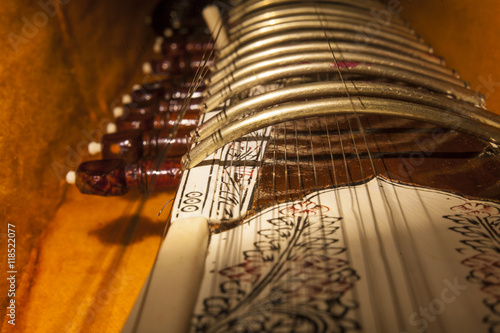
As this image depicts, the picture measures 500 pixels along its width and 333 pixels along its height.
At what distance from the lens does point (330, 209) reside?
1.21m

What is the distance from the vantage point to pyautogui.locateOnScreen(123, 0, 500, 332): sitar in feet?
2.78

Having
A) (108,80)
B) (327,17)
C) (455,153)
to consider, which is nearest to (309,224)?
(455,153)

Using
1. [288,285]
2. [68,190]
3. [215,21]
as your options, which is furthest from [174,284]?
[68,190]

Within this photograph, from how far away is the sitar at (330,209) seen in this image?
85cm

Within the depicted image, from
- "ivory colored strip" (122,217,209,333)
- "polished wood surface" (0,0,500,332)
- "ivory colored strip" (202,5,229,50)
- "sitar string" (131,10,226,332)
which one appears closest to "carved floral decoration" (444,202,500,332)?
"ivory colored strip" (122,217,209,333)

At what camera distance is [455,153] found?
149cm

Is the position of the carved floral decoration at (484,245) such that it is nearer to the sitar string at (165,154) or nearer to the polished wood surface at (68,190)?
the sitar string at (165,154)

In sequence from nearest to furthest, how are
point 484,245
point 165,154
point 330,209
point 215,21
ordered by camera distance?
point 484,245, point 330,209, point 165,154, point 215,21

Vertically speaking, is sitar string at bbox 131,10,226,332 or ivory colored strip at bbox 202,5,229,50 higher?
ivory colored strip at bbox 202,5,229,50

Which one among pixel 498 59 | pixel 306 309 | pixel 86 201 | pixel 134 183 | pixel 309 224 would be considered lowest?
pixel 306 309

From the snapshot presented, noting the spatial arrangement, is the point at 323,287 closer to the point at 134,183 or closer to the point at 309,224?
the point at 309,224

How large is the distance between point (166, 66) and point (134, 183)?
1.72 m

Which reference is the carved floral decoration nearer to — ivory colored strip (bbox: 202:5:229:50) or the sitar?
the sitar

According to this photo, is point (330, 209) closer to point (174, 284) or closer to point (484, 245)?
point (484, 245)
